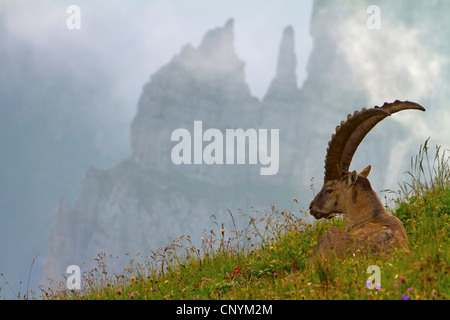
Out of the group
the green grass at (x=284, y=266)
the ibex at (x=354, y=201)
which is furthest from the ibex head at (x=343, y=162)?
the green grass at (x=284, y=266)

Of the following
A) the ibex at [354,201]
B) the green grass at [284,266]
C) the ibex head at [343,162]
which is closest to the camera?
the green grass at [284,266]

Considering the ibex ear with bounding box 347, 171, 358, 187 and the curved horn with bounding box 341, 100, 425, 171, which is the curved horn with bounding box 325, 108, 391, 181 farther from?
the ibex ear with bounding box 347, 171, 358, 187

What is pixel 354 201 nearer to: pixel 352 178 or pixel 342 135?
pixel 352 178

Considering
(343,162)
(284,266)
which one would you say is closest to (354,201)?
(343,162)

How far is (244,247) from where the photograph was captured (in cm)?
991

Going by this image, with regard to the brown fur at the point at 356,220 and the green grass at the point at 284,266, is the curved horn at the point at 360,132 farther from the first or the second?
the green grass at the point at 284,266

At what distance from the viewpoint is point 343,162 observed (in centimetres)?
885

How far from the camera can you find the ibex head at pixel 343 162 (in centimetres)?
839

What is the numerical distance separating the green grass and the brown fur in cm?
30

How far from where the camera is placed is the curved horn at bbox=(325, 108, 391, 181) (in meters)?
8.41
